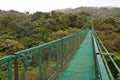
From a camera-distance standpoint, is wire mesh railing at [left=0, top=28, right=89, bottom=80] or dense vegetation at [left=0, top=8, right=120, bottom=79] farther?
dense vegetation at [left=0, top=8, right=120, bottom=79]

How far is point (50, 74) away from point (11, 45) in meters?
28.3

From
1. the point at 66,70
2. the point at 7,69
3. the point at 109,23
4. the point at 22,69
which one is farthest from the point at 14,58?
the point at 109,23

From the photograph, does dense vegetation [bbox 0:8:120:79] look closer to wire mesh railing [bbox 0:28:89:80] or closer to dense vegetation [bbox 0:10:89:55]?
dense vegetation [bbox 0:10:89:55]

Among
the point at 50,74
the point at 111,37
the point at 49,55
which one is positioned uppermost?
the point at 49,55

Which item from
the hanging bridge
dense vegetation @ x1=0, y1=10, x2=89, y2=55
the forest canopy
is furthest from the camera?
dense vegetation @ x1=0, y1=10, x2=89, y2=55

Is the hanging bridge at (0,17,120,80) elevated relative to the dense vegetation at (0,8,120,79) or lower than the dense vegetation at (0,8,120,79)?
elevated

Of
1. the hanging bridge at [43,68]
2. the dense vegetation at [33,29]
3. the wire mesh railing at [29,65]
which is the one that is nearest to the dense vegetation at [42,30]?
the dense vegetation at [33,29]

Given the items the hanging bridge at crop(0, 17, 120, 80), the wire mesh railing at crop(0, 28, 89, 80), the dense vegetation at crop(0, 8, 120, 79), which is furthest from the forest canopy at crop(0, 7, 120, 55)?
the wire mesh railing at crop(0, 28, 89, 80)

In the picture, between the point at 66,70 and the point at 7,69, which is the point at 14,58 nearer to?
the point at 7,69

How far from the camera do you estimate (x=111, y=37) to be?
182ft

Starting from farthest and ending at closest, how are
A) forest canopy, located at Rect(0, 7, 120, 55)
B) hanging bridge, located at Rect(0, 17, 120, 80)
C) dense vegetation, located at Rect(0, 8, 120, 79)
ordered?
forest canopy, located at Rect(0, 7, 120, 55)
dense vegetation, located at Rect(0, 8, 120, 79)
hanging bridge, located at Rect(0, 17, 120, 80)

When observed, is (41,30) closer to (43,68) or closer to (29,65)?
(43,68)

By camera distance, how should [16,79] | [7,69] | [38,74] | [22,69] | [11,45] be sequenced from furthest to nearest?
1. [11,45]
2. [38,74]
3. [22,69]
4. [16,79]
5. [7,69]

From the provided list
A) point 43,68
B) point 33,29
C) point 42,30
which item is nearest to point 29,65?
point 43,68
